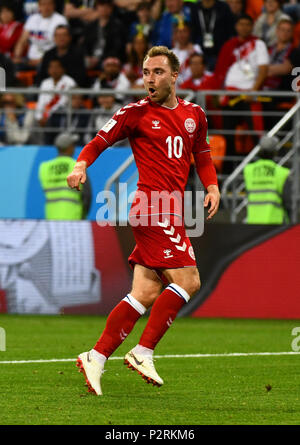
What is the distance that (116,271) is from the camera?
14.0 m

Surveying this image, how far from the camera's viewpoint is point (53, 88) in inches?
692

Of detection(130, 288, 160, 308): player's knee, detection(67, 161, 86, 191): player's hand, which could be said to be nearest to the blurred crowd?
detection(130, 288, 160, 308): player's knee

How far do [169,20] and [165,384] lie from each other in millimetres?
11489

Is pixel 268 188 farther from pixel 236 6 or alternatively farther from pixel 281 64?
pixel 236 6

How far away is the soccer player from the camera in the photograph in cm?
729

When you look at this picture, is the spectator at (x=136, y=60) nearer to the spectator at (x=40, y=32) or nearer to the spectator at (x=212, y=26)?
the spectator at (x=212, y=26)

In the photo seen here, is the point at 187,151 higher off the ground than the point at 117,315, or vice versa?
the point at 187,151

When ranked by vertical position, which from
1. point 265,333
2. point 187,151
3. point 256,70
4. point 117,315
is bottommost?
point 265,333

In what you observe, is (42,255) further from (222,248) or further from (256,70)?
(256,70)

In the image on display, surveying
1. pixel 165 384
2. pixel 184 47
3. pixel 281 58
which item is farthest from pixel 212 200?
pixel 184 47

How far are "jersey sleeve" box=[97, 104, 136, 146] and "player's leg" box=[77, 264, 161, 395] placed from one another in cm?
92

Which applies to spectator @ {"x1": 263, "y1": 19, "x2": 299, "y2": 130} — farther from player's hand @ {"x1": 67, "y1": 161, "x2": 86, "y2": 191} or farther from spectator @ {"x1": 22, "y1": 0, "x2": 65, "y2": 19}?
player's hand @ {"x1": 67, "y1": 161, "x2": 86, "y2": 191}
